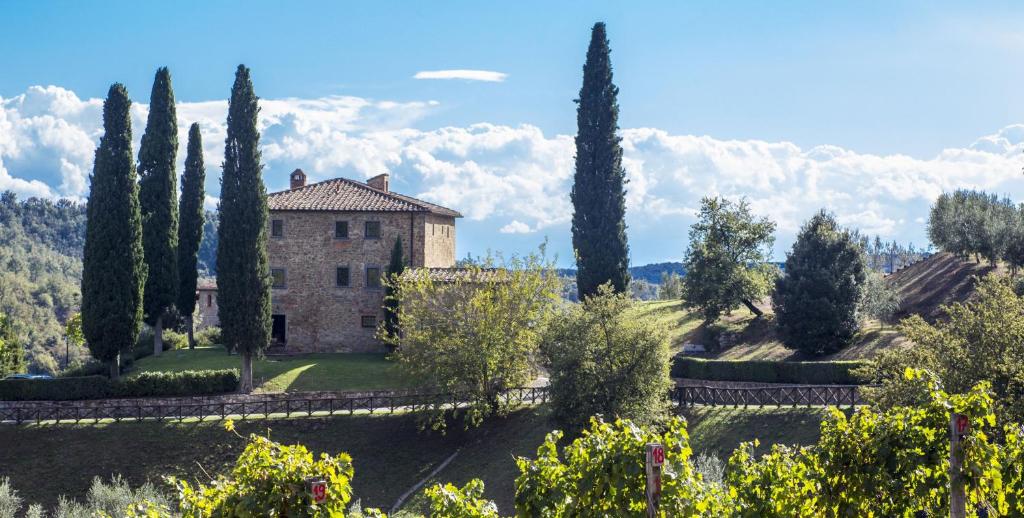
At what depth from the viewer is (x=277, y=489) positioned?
460 inches

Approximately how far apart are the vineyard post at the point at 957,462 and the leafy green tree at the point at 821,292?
30.9 m

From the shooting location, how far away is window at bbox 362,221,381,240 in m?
50.7

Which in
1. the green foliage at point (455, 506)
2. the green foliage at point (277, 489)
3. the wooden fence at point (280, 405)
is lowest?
the wooden fence at point (280, 405)

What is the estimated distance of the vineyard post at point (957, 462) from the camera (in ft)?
42.1

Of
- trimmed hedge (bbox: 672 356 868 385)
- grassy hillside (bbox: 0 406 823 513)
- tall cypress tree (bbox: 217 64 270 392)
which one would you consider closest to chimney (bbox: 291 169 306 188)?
tall cypress tree (bbox: 217 64 270 392)

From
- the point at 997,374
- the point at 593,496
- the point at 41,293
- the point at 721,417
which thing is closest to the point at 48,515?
the point at 721,417

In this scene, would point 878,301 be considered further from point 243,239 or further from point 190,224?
point 190,224

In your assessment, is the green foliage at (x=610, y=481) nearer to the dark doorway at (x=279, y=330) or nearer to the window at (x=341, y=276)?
the window at (x=341, y=276)

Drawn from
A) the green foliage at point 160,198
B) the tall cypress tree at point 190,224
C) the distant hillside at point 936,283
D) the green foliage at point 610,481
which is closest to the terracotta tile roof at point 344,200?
the tall cypress tree at point 190,224

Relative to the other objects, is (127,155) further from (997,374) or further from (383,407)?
(997,374)

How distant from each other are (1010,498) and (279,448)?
32.8 ft

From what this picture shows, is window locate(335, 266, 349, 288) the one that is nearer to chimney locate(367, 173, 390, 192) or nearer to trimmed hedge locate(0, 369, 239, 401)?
chimney locate(367, 173, 390, 192)

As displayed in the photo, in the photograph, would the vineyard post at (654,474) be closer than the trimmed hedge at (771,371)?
Yes

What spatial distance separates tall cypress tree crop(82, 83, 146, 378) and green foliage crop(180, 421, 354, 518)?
31.4 meters
